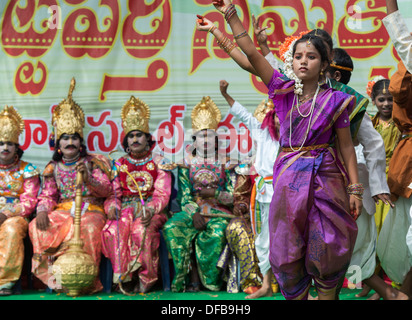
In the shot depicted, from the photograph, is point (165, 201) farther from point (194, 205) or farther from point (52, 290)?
point (52, 290)

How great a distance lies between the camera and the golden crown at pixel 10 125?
20.3 feet

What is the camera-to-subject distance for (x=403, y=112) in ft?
14.8

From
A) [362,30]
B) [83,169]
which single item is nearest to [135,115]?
[83,169]

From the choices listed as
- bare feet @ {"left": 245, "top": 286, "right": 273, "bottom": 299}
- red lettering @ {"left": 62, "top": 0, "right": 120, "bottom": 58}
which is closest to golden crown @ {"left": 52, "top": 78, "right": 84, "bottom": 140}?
red lettering @ {"left": 62, "top": 0, "right": 120, "bottom": 58}

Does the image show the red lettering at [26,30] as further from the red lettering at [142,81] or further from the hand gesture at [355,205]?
the hand gesture at [355,205]

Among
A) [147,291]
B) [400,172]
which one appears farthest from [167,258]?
[400,172]

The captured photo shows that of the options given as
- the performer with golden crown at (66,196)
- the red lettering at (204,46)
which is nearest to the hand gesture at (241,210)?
the performer with golden crown at (66,196)

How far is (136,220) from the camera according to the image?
5.91 metres

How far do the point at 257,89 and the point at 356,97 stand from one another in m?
2.98

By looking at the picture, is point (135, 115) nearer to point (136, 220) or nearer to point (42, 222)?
point (136, 220)

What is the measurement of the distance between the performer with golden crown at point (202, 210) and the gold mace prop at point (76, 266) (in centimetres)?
78

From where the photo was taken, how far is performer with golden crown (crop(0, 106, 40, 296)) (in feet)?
19.0

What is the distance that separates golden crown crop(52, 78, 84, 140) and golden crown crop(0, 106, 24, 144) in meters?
0.40

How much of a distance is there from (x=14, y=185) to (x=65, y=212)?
2.04ft
